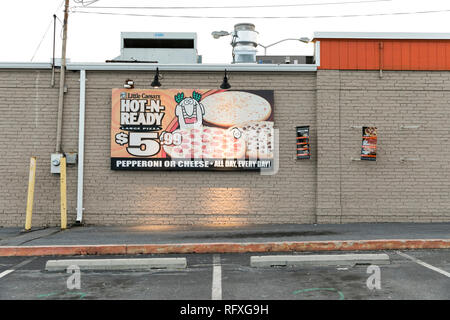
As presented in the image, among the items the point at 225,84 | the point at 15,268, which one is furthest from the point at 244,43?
the point at 15,268

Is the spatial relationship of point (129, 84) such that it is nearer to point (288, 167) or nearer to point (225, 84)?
point (225, 84)

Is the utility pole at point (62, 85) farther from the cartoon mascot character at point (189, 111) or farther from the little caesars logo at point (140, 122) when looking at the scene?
the cartoon mascot character at point (189, 111)

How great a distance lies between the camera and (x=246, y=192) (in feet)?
41.2

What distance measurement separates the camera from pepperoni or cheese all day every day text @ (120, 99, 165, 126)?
12.6 m

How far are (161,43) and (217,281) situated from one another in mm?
13399

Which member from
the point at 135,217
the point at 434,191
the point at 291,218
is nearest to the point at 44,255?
the point at 135,217

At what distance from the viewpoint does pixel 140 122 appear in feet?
41.3

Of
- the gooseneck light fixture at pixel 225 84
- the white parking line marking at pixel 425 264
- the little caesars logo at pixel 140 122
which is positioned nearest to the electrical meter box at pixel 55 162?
the little caesars logo at pixel 140 122

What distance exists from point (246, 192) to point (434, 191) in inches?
198

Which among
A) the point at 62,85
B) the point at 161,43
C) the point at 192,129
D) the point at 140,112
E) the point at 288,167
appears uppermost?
the point at 161,43

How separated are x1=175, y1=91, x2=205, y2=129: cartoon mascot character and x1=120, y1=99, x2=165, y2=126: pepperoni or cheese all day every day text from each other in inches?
18.4
